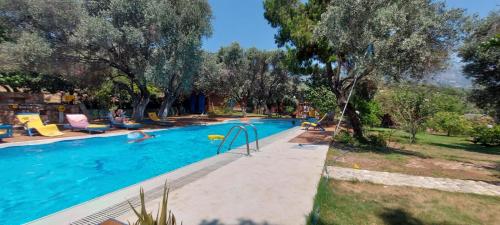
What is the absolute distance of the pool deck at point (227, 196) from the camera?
392 cm

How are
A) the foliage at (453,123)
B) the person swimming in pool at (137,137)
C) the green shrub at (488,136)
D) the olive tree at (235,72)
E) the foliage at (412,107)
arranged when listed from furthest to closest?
the olive tree at (235,72) → the foliage at (453,123) → the green shrub at (488,136) → the person swimming in pool at (137,137) → the foliage at (412,107)

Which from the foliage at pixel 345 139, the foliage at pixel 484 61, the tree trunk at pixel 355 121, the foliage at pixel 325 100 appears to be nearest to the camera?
the foliage at pixel 345 139

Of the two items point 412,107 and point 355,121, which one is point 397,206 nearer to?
point 355,121

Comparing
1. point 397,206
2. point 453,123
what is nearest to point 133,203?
point 397,206

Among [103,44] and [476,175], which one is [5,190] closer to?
[103,44]

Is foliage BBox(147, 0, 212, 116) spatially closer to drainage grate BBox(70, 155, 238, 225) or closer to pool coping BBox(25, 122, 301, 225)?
pool coping BBox(25, 122, 301, 225)

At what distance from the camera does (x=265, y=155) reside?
8.91 m

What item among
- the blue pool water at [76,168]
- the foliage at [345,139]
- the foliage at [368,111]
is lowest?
the blue pool water at [76,168]

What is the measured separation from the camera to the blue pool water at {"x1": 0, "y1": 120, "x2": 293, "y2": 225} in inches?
247

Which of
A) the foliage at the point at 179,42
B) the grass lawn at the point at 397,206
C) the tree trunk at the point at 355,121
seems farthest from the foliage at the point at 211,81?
the grass lawn at the point at 397,206

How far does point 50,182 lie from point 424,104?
1552cm

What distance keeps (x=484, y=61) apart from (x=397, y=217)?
54.3ft

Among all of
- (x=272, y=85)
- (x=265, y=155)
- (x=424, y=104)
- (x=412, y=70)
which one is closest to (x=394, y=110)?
(x=424, y=104)

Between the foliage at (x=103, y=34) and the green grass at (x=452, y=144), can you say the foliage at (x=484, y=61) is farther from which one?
the foliage at (x=103, y=34)
